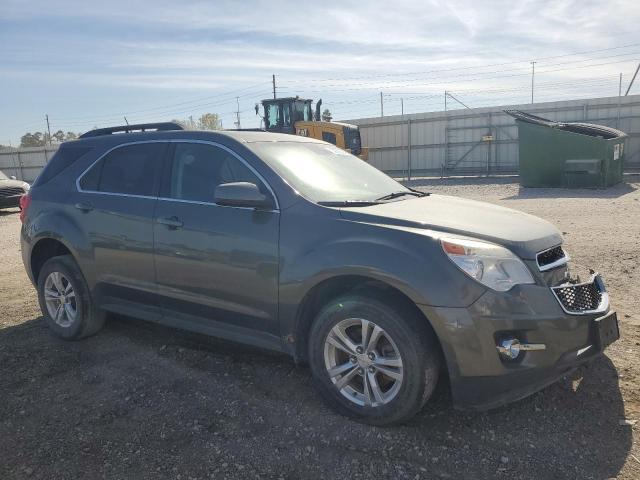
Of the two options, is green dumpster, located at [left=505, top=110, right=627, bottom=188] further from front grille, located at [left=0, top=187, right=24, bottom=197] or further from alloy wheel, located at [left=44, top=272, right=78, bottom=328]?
front grille, located at [left=0, top=187, right=24, bottom=197]

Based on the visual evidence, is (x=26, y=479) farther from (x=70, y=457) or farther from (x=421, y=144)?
(x=421, y=144)

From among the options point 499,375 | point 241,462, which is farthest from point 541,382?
point 241,462

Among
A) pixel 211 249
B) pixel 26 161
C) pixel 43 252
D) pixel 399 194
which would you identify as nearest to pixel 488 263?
pixel 399 194

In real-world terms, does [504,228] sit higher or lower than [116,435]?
higher

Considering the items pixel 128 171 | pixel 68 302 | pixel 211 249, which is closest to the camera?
pixel 211 249

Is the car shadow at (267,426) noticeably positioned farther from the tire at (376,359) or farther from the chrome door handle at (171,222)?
the chrome door handle at (171,222)

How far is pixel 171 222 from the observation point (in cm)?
393

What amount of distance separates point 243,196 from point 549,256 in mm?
1934

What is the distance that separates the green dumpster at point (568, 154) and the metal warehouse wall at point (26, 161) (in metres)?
38.2

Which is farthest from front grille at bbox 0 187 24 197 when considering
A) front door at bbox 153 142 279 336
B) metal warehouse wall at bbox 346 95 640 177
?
metal warehouse wall at bbox 346 95 640 177

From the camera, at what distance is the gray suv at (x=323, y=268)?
2887 millimetres

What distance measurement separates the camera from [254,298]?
3.57 m

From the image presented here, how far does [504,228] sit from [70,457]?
2.87 metres

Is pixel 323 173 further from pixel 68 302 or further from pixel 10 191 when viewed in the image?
pixel 10 191
